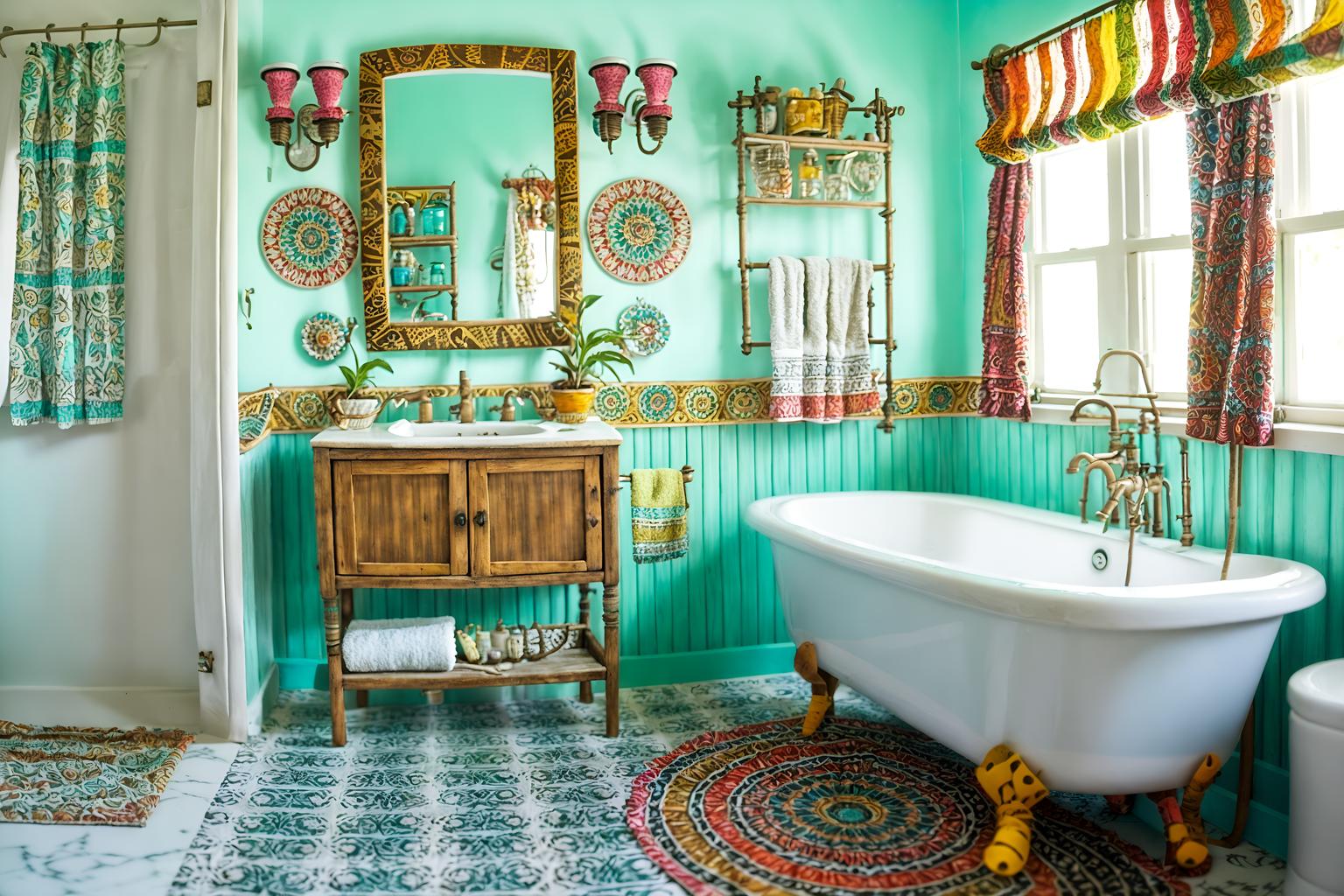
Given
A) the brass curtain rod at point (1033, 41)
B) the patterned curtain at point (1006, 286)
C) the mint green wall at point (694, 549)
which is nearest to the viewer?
the brass curtain rod at point (1033, 41)

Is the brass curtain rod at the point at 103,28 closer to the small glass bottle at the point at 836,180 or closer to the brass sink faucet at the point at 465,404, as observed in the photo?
the brass sink faucet at the point at 465,404

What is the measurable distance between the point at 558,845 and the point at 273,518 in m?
1.71

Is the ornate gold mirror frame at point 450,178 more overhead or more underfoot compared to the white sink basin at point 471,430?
more overhead

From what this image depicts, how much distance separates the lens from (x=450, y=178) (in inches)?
138

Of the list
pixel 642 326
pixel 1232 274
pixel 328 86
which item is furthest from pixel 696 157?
pixel 1232 274

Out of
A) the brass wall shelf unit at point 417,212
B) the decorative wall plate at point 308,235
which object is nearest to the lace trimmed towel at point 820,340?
the brass wall shelf unit at point 417,212

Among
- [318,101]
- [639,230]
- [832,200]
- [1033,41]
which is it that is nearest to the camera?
[1033,41]

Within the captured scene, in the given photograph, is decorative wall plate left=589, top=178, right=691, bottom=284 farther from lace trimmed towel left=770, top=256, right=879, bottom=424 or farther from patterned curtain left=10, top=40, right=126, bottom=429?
patterned curtain left=10, top=40, right=126, bottom=429

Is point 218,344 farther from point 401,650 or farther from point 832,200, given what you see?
point 832,200

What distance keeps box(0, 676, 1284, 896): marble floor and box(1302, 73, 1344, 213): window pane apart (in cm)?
157

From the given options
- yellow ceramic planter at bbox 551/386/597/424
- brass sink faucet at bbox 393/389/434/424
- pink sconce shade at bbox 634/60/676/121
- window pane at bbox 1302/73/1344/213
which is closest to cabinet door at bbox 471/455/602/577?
yellow ceramic planter at bbox 551/386/597/424

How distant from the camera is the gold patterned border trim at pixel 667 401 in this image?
354 centimetres

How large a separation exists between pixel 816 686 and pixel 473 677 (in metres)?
1.05

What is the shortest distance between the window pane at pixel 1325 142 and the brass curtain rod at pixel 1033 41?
2.07ft
